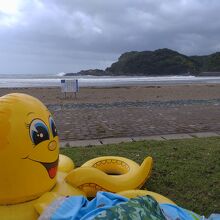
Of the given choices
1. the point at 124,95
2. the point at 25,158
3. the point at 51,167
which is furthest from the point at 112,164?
the point at 124,95

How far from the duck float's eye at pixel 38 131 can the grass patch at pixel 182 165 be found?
179 centimetres

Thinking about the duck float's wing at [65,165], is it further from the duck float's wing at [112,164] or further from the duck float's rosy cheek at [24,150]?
the duck float's rosy cheek at [24,150]

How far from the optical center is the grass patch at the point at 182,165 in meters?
4.41

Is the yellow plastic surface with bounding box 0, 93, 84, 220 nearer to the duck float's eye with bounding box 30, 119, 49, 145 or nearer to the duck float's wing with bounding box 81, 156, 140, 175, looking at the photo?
the duck float's eye with bounding box 30, 119, 49, 145

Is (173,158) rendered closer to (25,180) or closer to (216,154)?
(216,154)

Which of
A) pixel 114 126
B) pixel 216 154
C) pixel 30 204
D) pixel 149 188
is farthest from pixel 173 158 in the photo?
pixel 114 126

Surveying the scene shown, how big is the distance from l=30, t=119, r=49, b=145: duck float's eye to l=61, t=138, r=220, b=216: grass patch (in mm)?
1793

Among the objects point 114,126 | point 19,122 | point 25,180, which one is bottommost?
point 114,126

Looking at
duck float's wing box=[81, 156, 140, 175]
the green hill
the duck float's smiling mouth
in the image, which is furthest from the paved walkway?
the green hill

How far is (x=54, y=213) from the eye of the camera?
3.14 meters

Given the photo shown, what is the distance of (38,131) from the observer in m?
3.38

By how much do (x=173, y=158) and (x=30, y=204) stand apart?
9.73ft

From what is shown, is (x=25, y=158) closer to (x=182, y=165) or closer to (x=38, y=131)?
(x=38, y=131)

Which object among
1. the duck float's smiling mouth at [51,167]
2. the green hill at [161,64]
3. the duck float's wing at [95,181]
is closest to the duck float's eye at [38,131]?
the duck float's smiling mouth at [51,167]
